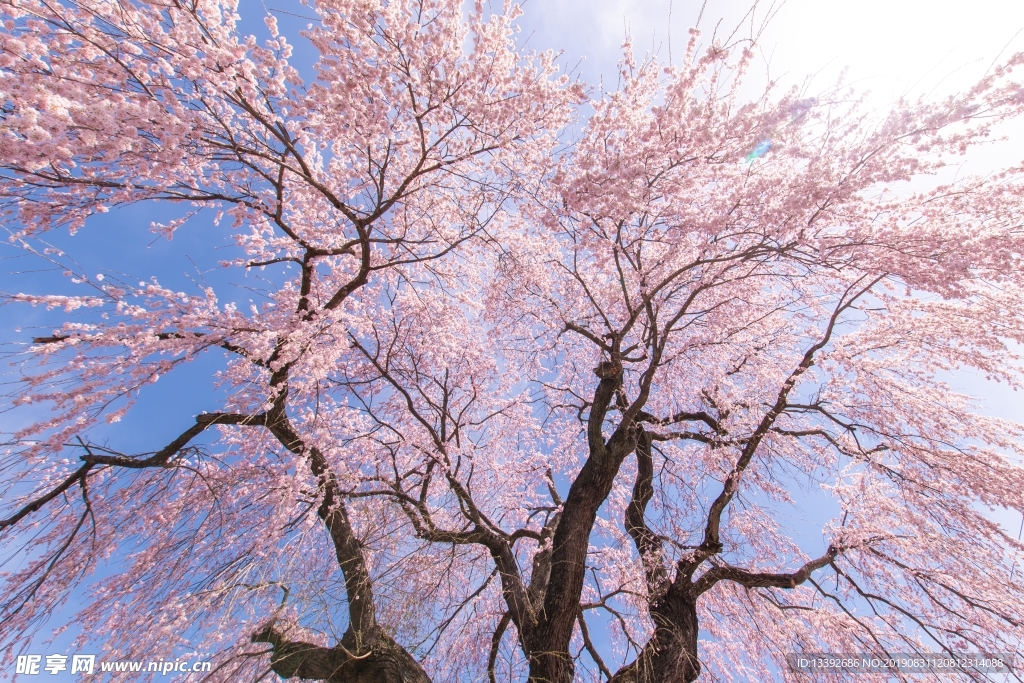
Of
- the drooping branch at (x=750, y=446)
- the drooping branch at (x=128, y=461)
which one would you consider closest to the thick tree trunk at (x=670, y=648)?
the drooping branch at (x=750, y=446)

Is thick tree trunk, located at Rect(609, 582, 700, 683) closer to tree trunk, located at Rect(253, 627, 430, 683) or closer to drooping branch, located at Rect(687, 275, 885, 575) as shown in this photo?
drooping branch, located at Rect(687, 275, 885, 575)

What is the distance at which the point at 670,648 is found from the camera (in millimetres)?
4375

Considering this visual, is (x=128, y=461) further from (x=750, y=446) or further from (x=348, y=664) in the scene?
(x=750, y=446)

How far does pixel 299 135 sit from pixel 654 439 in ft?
18.2

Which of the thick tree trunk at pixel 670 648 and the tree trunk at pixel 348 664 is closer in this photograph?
the tree trunk at pixel 348 664

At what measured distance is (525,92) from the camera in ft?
15.4

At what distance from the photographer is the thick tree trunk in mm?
4160

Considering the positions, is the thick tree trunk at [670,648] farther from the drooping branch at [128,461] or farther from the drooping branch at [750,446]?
the drooping branch at [128,461]

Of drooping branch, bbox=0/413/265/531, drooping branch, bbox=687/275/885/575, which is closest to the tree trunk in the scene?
drooping branch, bbox=0/413/265/531

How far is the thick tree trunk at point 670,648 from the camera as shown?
416 cm

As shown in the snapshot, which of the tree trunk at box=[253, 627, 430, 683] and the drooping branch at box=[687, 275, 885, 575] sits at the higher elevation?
the drooping branch at box=[687, 275, 885, 575]

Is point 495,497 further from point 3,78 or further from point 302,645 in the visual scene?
point 3,78

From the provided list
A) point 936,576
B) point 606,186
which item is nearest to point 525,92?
point 606,186

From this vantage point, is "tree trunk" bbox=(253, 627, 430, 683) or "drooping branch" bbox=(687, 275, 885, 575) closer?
"tree trunk" bbox=(253, 627, 430, 683)
